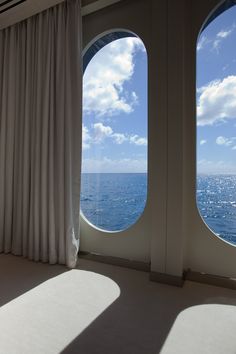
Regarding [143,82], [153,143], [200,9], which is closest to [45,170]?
[153,143]

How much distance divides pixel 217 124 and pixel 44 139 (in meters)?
1.49

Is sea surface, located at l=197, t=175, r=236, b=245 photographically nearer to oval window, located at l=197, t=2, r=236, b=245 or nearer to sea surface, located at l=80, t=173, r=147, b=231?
oval window, located at l=197, t=2, r=236, b=245

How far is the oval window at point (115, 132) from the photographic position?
2.22 m

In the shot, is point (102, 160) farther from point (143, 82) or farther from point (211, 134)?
point (211, 134)

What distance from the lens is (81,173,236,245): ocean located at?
1.93 meters

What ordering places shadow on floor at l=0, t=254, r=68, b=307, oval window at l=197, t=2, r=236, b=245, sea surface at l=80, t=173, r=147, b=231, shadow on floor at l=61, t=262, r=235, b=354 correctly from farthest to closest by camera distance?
sea surface at l=80, t=173, r=147, b=231 → oval window at l=197, t=2, r=236, b=245 → shadow on floor at l=0, t=254, r=68, b=307 → shadow on floor at l=61, t=262, r=235, b=354

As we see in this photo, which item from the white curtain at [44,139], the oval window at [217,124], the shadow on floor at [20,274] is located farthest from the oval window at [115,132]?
the shadow on floor at [20,274]

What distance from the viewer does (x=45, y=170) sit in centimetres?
228

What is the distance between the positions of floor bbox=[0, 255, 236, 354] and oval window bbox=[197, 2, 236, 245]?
1.84 ft

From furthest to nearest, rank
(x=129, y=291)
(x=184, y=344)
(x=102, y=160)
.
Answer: (x=102, y=160) → (x=129, y=291) → (x=184, y=344)

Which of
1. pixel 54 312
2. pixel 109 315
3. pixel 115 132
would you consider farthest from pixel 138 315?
pixel 115 132

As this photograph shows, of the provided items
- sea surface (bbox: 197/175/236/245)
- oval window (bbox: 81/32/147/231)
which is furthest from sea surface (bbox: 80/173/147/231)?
sea surface (bbox: 197/175/236/245)

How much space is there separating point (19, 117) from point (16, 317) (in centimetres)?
183

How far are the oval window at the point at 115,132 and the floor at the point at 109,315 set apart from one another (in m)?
0.60
